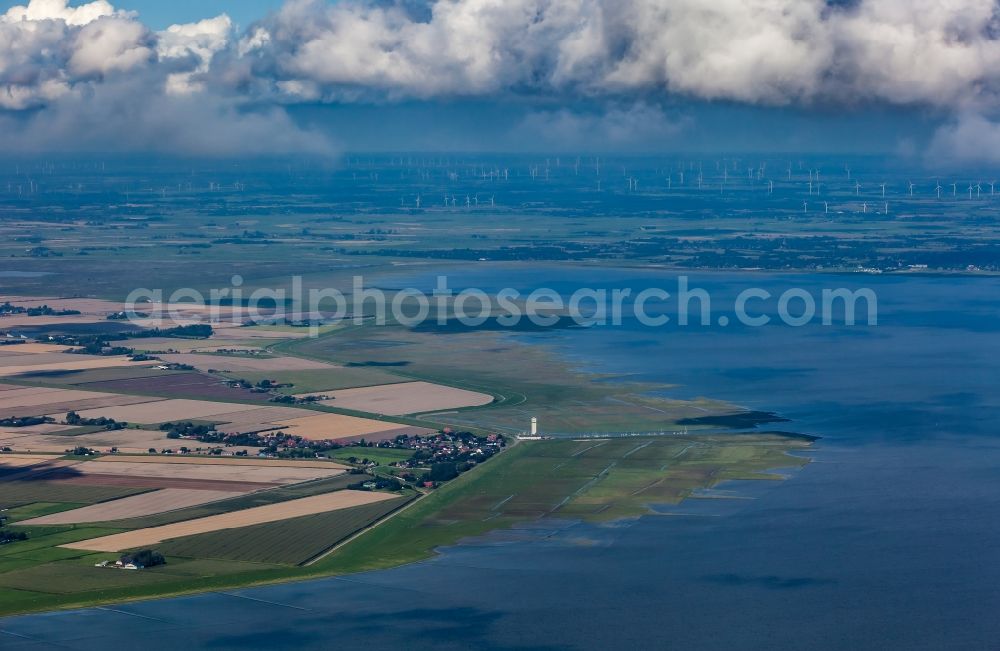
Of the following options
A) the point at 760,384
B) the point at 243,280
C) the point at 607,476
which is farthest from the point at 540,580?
the point at 243,280

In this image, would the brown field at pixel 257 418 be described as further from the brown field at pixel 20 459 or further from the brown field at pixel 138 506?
the brown field at pixel 138 506

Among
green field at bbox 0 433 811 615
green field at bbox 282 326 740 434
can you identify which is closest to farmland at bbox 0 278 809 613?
green field at bbox 0 433 811 615

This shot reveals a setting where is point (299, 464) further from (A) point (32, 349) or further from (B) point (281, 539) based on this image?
(A) point (32, 349)

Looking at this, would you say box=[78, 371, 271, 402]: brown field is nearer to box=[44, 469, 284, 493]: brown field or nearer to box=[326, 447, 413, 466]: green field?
box=[326, 447, 413, 466]: green field

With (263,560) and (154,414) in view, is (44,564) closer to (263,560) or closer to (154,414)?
(263,560)

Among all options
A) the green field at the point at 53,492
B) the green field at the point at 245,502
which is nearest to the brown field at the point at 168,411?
the green field at the point at 53,492

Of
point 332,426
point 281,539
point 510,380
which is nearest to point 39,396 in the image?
point 332,426

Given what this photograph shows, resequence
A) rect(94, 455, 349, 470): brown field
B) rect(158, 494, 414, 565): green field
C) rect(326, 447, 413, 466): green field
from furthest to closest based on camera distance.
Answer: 1. rect(326, 447, 413, 466): green field
2. rect(94, 455, 349, 470): brown field
3. rect(158, 494, 414, 565): green field
